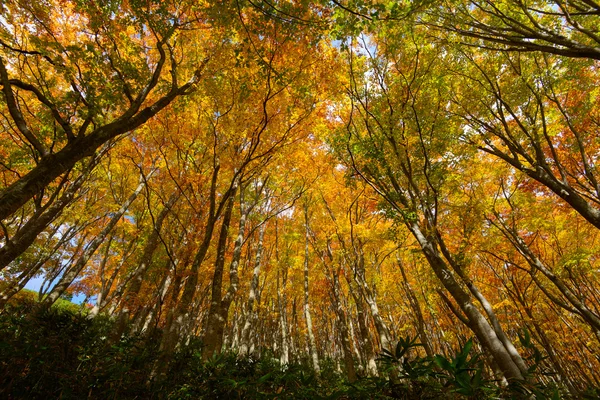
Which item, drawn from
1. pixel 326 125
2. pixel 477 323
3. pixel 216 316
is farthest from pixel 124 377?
pixel 326 125

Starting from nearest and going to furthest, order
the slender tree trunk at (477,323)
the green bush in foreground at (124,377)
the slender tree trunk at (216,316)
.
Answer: the green bush in foreground at (124,377)
the slender tree trunk at (477,323)
the slender tree trunk at (216,316)

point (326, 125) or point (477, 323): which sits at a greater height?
point (326, 125)

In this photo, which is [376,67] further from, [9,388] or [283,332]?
[283,332]

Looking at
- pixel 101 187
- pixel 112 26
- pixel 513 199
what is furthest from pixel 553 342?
pixel 101 187

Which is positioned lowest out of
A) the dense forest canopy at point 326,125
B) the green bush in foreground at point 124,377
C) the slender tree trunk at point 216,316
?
the green bush in foreground at point 124,377

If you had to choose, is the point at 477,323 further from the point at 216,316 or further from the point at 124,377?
the point at 124,377

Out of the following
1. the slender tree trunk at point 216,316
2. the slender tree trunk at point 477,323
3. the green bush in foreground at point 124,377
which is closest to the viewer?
the green bush in foreground at point 124,377

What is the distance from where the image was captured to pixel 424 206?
7340 millimetres

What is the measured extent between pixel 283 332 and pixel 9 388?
47.9 feet

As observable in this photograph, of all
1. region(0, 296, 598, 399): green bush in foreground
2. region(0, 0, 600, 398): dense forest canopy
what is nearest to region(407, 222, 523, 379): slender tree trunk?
region(0, 0, 600, 398): dense forest canopy

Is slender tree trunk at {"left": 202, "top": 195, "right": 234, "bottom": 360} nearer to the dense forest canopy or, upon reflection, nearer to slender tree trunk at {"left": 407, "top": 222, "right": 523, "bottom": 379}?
the dense forest canopy

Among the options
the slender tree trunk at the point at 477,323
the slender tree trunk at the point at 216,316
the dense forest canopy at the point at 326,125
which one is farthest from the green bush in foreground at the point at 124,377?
the slender tree trunk at the point at 216,316

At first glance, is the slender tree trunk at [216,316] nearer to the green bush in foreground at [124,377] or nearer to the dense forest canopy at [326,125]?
the dense forest canopy at [326,125]

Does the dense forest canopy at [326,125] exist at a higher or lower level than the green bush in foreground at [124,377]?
higher
